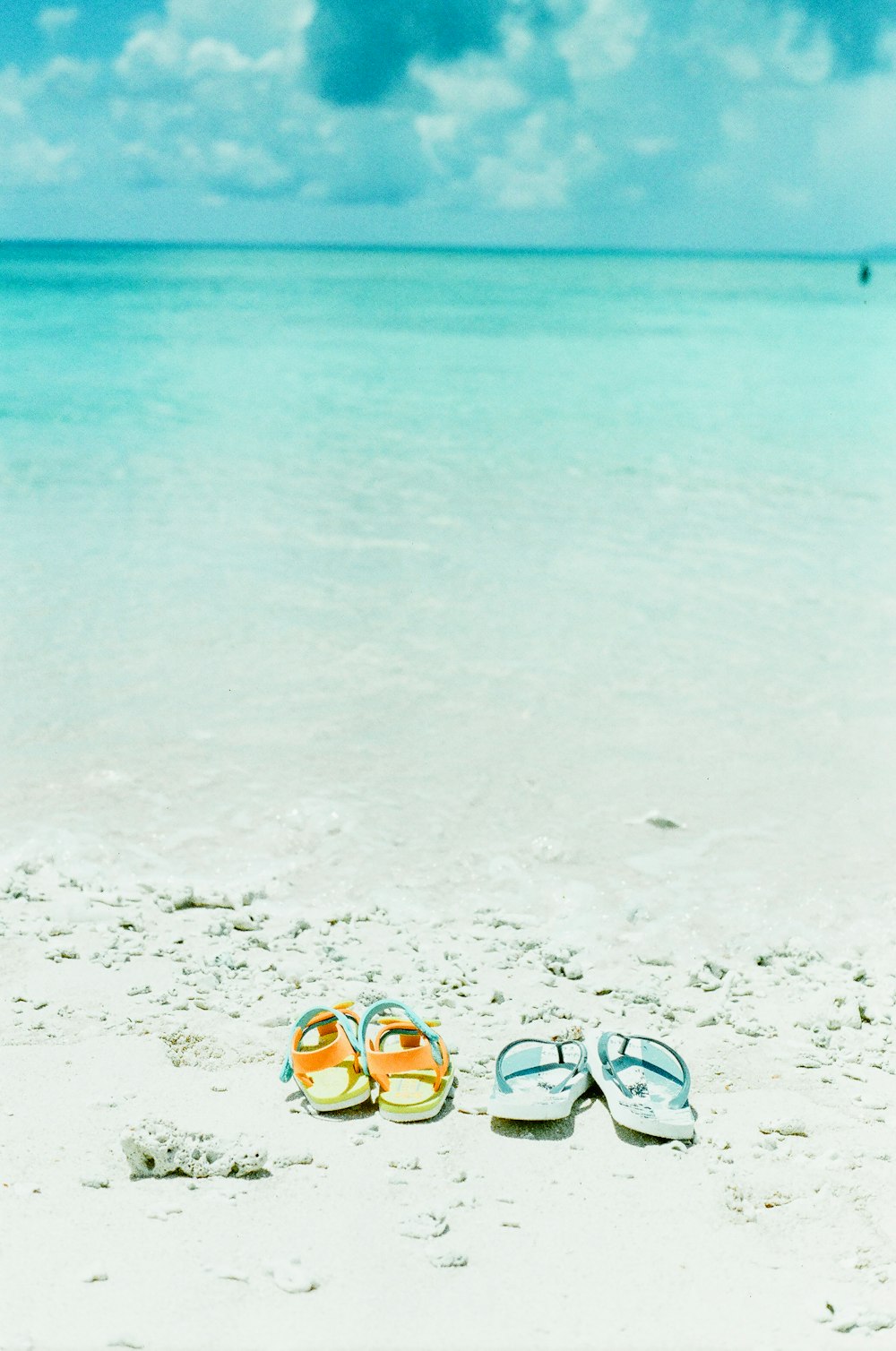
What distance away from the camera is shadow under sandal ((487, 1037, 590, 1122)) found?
3295 mm

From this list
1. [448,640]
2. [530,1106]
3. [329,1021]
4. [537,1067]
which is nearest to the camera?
[530,1106]

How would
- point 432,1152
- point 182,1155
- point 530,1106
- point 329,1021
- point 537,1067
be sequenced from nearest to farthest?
point 182,1155, point 432,1152, point 530,1106, point 537,1067, point 329,1021

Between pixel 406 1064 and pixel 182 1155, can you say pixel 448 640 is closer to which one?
pixel 406 1064

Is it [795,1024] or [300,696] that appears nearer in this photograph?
[795,1024]

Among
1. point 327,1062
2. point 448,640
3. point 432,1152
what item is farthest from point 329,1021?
point 448,640

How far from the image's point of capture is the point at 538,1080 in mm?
3482

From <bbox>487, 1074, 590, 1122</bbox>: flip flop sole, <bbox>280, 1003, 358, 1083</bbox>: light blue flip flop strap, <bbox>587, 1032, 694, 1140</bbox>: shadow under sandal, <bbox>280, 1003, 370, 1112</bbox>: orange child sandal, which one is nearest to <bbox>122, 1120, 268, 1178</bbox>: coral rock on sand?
<bbox>280, 1003, 370, 1112</bbox>: orange child sandal

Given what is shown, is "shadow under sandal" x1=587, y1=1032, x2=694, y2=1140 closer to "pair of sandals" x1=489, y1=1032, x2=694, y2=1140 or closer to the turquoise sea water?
"pair of sandals" x1=489, y1=1032, x2=694, y2=1140

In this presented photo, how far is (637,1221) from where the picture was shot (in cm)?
289

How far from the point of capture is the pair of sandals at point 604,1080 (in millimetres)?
3270

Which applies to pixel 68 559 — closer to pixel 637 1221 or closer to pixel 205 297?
pixel 637 1221

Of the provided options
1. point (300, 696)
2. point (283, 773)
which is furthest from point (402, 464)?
point (283, 773)

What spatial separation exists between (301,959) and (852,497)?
9521 mm

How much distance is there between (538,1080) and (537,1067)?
58 millimetres
